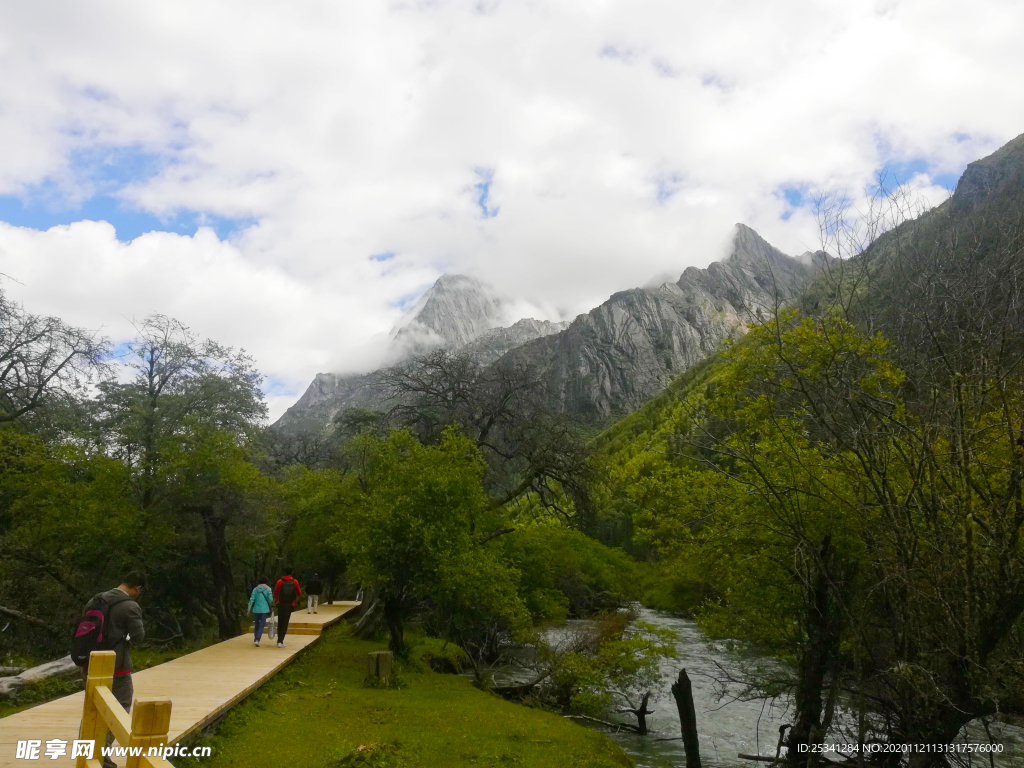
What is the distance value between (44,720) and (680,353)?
643 ft

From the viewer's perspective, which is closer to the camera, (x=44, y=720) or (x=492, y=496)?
(x=44, y=720)

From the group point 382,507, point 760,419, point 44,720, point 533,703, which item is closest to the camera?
point 44,720

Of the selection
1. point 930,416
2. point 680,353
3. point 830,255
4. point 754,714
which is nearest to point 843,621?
point 930,416

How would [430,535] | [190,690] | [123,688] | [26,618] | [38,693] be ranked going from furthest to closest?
1. [430,535]
2. [26,618]
3. [38,693]
4. [190,690]
5. [123,688]

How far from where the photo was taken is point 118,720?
17.6 ft

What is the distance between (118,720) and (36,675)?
9824 millimetres

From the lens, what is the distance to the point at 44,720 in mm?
9383

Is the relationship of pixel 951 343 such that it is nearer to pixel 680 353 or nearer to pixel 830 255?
pixel 830 255

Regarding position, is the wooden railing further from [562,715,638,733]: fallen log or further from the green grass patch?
[562,715,638,733]: fallen log

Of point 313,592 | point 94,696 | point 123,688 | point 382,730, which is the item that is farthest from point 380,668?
point 94,696

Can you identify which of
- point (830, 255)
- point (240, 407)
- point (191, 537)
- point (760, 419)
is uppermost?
point (240, 407)

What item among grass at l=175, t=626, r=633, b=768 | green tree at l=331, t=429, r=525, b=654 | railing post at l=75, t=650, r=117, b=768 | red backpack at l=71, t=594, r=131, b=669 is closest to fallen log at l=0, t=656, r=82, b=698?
grass at l=175, t=626, r=633, b=768

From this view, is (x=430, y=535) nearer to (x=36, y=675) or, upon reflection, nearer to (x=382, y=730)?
(x=382, y=730)

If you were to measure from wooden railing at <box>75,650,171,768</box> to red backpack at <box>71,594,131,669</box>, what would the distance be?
1511 millimetres
